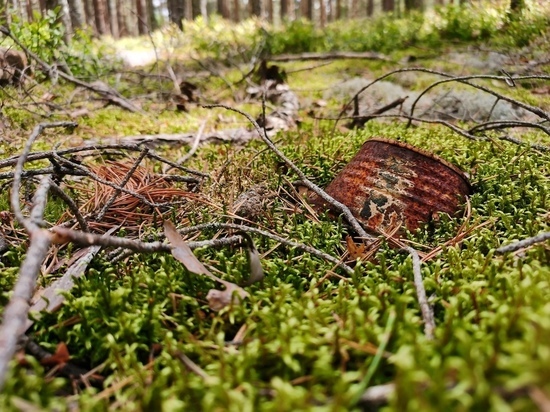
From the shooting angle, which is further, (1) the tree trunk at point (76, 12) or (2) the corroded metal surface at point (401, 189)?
(1) the tree trunk at point (76, 12)

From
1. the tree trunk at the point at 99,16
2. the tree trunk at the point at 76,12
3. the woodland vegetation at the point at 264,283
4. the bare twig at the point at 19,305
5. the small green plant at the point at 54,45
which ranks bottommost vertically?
the woodland vegetation at the point at 264,283

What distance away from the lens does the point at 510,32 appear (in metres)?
8.88

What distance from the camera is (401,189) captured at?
2.52 m

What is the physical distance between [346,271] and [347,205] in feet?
2.08

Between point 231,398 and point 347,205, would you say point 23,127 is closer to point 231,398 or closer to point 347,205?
point 347,205

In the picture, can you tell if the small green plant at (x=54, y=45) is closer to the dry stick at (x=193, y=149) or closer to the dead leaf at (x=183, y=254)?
the dry stick at (x=193, y=149)

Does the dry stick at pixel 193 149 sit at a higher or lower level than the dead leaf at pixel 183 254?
lower

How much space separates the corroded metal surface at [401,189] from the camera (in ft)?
8.18

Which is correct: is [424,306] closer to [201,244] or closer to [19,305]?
[201,244]

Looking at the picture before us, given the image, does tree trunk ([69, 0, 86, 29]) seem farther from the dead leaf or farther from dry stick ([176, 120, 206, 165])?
the dead leaf

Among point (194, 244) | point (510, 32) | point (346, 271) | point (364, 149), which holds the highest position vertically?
point (510, 32)

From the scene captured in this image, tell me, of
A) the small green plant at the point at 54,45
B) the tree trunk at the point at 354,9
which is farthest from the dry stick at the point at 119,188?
the tree trunk at the point at 354,9

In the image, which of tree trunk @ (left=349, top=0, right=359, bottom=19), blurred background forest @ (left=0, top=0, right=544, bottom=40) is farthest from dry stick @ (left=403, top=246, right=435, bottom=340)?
tree trunk @ (left=349, top=0, right=359, bottom=19)

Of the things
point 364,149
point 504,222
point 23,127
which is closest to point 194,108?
point 23,127
